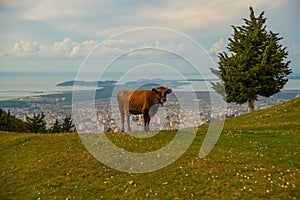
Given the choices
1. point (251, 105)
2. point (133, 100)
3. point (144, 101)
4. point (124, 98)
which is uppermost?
point (124, 98)

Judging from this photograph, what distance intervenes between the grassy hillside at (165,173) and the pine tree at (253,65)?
28685 mm

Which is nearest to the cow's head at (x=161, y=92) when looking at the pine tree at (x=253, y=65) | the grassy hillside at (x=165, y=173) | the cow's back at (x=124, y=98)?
the grassy hillside at (x=165, y=173)

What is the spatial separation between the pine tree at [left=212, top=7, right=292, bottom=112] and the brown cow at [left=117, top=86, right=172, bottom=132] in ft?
99.8

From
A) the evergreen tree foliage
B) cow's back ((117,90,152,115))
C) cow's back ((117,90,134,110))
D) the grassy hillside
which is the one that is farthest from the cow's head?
the evergreen tree foliage

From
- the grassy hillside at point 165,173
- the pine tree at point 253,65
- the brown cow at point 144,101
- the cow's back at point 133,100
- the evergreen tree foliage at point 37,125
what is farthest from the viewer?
the evergreen tree foliage at point 37,125

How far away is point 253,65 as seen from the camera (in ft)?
182

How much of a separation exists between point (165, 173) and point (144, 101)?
1176cm

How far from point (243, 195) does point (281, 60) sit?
46858mm

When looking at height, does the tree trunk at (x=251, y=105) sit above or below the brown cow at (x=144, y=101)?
below

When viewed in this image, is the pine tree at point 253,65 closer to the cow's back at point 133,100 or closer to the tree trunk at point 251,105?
the tree trunk at point 251,105

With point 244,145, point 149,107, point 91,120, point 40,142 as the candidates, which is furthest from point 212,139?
point 40,142

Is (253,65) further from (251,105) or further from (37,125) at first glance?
(37,125)

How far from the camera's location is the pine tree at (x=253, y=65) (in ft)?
177

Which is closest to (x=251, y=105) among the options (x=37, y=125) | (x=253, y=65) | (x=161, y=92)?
(x=253, y=65)
